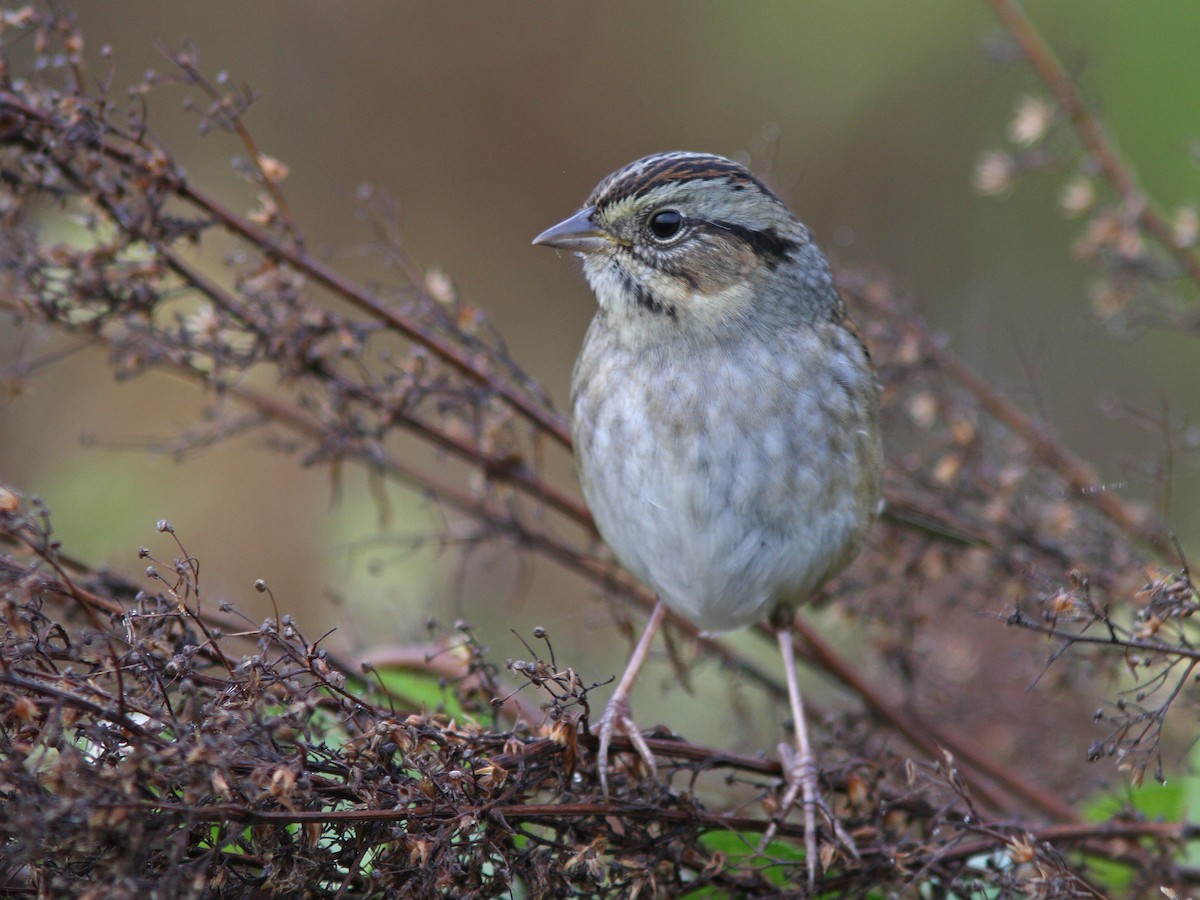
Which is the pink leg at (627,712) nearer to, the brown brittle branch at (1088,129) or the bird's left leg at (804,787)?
the bird's left leg at (804,787)

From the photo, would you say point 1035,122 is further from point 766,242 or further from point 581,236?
point 581,236

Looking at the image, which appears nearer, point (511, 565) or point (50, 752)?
point (50, 752)

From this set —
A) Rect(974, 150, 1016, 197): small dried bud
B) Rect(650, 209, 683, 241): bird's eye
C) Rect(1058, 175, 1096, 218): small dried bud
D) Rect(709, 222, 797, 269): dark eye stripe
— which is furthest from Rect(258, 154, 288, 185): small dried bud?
Rect(1058, 175, 1096, 218): small dried bud

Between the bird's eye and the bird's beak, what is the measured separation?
3.9 inches

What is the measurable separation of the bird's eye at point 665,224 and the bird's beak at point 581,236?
0.10 metres

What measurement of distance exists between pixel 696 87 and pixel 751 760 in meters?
5.06

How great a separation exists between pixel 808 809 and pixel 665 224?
134cm

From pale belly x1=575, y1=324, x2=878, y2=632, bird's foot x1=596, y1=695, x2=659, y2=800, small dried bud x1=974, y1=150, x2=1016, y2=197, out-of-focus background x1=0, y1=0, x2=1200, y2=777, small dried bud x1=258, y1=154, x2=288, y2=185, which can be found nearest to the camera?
bird's foot x1=596, y1=695, x2=659, y2=800

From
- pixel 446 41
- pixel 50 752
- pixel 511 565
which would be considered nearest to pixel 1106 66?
pixel 446 41

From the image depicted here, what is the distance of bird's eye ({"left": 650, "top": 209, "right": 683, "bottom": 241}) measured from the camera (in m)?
2.99

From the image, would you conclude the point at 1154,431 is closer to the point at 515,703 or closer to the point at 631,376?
the point at 631,376

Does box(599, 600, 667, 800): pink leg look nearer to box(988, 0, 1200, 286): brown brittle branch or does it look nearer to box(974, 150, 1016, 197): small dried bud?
box(974, 150, 1016, 197): small dried bud

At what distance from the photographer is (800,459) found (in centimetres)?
294

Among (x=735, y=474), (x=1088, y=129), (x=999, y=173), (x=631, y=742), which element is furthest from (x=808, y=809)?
(x=1088, y=129)
